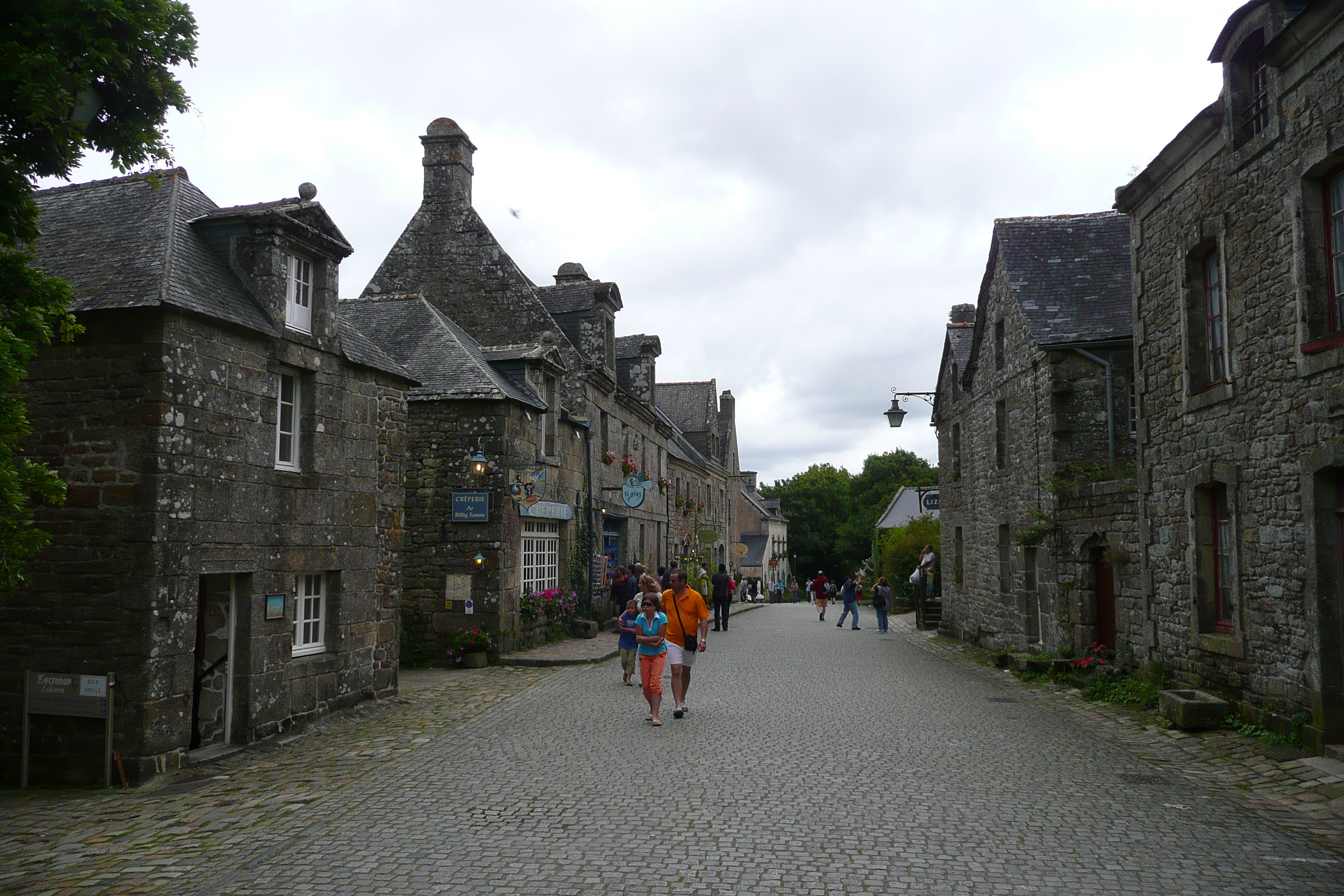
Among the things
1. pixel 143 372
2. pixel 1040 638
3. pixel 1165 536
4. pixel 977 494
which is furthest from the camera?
pixel 977 494

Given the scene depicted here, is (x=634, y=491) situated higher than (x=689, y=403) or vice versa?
(x=689, y=403)

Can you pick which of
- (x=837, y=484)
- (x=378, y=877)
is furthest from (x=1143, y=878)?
(x=837, y=484)

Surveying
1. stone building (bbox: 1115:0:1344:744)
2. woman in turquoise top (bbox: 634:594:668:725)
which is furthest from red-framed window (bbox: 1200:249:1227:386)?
woman in turquoise top (bbox: 634:594:668:725)

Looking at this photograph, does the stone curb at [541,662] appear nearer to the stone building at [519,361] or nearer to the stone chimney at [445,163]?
the stone building at [519,361]

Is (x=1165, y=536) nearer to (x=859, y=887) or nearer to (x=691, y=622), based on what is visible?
A: (x=691, y=622)

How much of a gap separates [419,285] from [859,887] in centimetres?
1899

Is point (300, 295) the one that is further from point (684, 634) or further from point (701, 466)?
point (701, 466)

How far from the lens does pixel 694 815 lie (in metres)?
6.86

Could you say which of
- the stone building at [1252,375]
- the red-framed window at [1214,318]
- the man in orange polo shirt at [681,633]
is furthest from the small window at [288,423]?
the red-framed window at [1214,318]

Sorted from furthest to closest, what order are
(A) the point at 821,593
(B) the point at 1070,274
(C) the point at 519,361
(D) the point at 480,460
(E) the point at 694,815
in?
(A) the point at 821,593 < (C) the point at 519,361 < (B) the point at 1070,274 < (D) the point at 480,460 < (E) the point at 694,815

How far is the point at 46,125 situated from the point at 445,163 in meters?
17.1

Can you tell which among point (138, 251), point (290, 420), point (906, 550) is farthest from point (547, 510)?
point (906, 550)

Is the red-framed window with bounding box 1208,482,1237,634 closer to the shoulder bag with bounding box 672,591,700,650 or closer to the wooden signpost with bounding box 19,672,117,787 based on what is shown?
the shoulder bag with bounding box 672,591,700,650

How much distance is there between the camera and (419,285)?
870 inches
